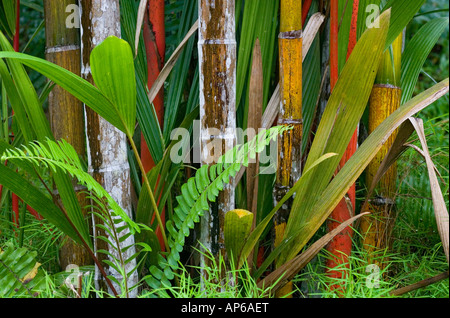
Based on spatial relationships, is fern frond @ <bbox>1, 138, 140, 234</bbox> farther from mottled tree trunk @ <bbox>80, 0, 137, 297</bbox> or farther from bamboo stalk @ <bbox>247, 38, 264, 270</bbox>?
bamboo stalk @ <bbox>247, 38, 264, 270</bbox>

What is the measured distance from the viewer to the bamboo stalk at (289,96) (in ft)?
2.72

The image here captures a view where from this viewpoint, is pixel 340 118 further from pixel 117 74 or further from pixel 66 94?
pixel 66 94

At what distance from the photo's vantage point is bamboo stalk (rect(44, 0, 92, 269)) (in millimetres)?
880

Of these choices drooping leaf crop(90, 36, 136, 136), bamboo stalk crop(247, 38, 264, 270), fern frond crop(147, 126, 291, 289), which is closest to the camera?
drooping leaf crop(90, 36, 136, 136)

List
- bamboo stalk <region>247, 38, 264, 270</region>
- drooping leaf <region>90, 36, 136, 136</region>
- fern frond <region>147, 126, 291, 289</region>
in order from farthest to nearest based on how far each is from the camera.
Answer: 1. bamboo stalk <region>247, 38, 264, 270</region>
2. fern frond <region>147, 126, 291, 289</region>
3. drooping leaf <region>90, 36, 136, 136</region>

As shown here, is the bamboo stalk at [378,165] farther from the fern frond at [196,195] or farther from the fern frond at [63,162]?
the fern frond at [63,162]

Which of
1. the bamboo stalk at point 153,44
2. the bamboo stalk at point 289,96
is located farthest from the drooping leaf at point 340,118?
the bamboo stalk at point 153,44

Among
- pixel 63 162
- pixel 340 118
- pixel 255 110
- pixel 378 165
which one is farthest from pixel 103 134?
pixel 378 165

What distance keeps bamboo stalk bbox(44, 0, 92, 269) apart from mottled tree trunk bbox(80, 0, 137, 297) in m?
0.07

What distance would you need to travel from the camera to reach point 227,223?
0.75 metres

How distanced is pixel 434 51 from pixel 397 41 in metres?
2.34

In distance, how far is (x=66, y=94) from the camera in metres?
0.91

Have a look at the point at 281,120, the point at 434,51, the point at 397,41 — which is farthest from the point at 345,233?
the point at 434,51

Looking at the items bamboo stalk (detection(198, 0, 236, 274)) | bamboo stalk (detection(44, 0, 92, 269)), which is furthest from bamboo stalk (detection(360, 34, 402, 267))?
bamboo stalk (detection(44, 0, 92, 269))
